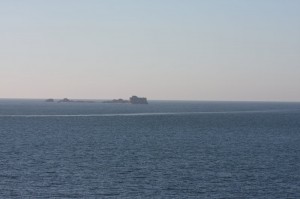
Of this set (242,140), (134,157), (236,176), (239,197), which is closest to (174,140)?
(242,140)

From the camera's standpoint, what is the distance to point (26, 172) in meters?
68.5

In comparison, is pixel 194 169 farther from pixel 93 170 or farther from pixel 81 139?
pixel 81 139

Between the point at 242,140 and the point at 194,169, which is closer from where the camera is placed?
the point at 194,169

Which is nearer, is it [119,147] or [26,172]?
[26,172]

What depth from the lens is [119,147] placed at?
103m

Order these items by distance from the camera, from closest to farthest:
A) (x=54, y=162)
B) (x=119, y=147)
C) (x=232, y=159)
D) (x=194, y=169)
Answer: (x=194, y=169) < (x=54, y=162) < (x=232, y=159) < (x=119, y=147)

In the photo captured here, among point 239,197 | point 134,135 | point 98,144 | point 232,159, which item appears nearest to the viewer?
point 239,197

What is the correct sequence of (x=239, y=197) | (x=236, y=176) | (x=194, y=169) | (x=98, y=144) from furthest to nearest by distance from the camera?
(x=98, y=144), (x=194, y=169), (x=236, y=176), (x=239, y=197)

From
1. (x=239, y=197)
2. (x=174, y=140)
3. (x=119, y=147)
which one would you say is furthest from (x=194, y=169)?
(x=174, y=140)

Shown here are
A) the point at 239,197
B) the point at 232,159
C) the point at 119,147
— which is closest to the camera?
the point at 239,197

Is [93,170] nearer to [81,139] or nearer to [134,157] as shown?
[134,157]

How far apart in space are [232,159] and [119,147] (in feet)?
80.0

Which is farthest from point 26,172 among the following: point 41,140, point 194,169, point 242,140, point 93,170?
point 242,140

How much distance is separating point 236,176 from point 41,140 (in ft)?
192
